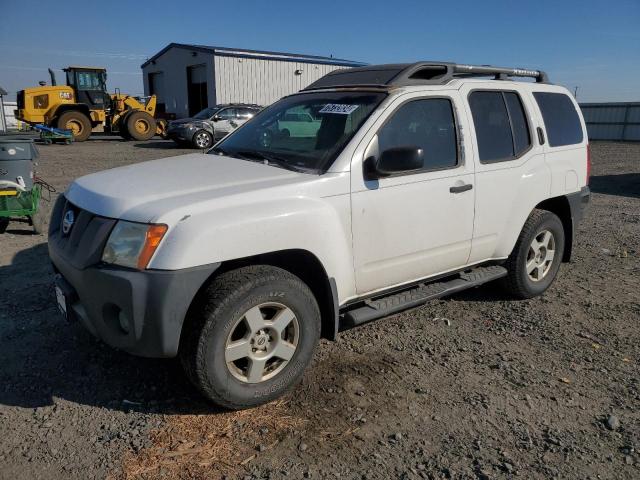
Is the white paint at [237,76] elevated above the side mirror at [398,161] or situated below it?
above

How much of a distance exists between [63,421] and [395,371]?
2.05 m

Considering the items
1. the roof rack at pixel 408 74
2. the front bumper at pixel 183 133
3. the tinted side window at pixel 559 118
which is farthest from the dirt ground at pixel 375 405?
the front bumper at pixel 183 133

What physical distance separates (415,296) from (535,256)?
1.59 m

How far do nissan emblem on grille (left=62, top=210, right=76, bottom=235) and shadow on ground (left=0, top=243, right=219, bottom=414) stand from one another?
96cm

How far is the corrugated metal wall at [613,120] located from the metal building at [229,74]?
47.9ft

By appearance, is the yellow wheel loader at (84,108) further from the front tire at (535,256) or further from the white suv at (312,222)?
the front tire at (535,256)

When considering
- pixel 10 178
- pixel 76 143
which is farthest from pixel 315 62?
pixel 10 178

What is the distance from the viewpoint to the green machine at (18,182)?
20.0 feet

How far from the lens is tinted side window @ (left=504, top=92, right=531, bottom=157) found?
418 cm

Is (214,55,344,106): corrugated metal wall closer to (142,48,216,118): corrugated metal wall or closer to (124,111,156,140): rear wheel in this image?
(142,48,216,118): corrugated metal wall

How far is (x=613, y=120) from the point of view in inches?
1110

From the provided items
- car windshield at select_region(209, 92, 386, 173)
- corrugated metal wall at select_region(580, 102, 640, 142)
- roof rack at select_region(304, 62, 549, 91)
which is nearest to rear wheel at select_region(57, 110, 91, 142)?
car windshield at select_region(209, 92, 386, 173)

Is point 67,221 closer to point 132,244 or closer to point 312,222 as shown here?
point 132,244

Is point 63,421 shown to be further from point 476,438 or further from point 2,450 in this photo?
point 476,438
